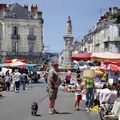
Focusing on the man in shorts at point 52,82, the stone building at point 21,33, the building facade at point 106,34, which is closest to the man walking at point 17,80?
the man in shorts at point 52,82

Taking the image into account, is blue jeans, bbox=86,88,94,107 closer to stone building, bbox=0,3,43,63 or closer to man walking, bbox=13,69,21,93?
man walking, bbox=13,69,21,93

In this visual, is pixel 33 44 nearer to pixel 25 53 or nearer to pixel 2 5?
pixel 25 53

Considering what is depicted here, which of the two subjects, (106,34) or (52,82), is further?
(106,34)

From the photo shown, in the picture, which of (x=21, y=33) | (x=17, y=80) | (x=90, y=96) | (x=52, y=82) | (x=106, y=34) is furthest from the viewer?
(x=21, y=33)

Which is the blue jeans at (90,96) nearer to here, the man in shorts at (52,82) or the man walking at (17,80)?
the man in shorts at (52,82)

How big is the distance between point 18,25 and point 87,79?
89275 mm

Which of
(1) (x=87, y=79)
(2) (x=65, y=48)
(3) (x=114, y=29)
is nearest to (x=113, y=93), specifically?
(1) (x=87, y=79)

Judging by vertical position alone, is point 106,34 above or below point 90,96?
above

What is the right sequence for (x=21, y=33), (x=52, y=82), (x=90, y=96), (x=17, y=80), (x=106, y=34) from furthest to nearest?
(x=21, y=33) → (x=106, y=34) → (x=17, y=80) → (x=90, y=96) → (x=52, y=82)

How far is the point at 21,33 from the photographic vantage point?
111 meters

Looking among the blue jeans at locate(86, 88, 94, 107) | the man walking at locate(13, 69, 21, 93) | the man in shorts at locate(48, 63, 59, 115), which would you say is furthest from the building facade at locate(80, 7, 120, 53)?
the man in shorts at locate(48, 63, 59, 115)

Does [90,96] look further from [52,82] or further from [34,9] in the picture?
[34,9]

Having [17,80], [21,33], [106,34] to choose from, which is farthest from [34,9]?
[17,80]

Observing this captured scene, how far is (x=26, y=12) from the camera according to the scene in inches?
4373
